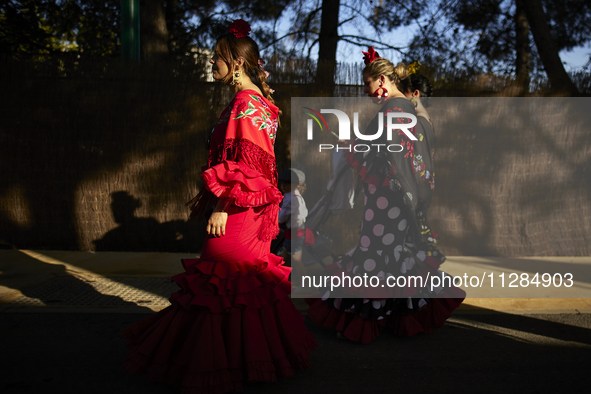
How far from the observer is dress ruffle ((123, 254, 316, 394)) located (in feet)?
8.22

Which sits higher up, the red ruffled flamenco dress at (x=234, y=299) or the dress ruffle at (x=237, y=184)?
the dress ruffle at (x=237, y=184)

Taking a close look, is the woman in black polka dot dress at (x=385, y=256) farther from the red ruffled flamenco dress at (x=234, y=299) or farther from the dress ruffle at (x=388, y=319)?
the red ruffled flamenco dress at (x=234, y=299)

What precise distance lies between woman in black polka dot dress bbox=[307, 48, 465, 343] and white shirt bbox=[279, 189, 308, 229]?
4.33 ft

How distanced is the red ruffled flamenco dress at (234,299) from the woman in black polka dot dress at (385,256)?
2.38 feet

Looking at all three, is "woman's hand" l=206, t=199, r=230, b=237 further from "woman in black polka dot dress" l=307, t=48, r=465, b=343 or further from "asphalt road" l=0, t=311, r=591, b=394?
"woman in black polka dot dress" l=307, t=48, r=465, b=343

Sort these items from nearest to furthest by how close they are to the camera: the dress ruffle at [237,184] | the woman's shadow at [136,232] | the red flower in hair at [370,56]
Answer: the dress ruffle at [237,184] → the red flower in hair at [370,56] → the woman's shadow at [136,232]

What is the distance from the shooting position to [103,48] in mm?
11953

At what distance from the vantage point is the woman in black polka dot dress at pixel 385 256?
3.42 meters

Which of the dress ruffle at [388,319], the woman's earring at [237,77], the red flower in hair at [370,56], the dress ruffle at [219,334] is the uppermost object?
the red flower in hair at [370,56]

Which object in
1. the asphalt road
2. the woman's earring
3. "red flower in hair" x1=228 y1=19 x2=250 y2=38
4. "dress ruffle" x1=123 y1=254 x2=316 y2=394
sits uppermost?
"red flower in hair" x1=228 y1=19 x2=250 y2=38

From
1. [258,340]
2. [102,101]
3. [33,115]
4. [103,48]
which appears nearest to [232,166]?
[258,340]

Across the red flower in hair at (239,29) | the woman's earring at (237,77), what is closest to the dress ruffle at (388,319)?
the woman's earring at (237,77)

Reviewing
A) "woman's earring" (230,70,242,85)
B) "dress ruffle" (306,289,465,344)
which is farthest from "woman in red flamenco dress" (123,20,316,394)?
"dress ruffle" (306,289,465,344)

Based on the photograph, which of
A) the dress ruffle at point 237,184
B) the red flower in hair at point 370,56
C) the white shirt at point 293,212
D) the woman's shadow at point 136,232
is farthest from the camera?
the woman's shadow at point 136,232
